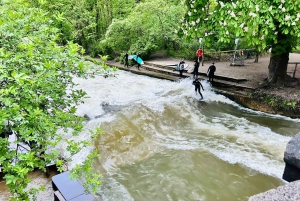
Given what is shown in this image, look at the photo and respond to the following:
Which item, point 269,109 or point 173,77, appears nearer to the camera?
point 269,109

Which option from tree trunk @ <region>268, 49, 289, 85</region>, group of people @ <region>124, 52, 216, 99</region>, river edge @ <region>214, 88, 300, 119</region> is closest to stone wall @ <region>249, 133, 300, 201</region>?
river edge @ <region>214, 88, 300, 119</region>

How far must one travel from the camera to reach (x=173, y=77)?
58.0 feet

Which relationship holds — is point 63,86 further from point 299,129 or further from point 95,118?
point 299,129

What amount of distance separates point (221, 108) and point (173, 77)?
5.86 meters

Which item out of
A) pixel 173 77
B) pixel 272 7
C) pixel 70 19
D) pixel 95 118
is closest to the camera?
pixel 272 7

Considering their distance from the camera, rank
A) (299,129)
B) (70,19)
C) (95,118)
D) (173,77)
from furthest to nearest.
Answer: (70,19), (173,77), (95,118), (299,129)

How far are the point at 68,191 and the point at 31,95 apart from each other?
10.3ft

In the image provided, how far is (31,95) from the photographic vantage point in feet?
9.39

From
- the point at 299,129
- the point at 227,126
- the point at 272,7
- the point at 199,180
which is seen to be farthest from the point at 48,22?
the point at 299,129

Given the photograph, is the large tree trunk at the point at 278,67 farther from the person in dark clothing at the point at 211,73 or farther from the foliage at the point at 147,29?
the foliage at the point at 147,29

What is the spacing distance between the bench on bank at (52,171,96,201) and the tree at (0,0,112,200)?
186 centimetres

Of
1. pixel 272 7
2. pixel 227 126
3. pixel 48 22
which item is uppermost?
pixel 272 7

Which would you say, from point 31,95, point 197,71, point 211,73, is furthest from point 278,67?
point 31,95

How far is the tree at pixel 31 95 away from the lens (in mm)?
2631
